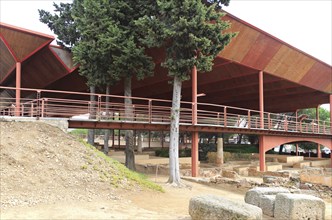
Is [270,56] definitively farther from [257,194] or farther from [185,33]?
[257,194]

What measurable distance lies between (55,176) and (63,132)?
276 cm

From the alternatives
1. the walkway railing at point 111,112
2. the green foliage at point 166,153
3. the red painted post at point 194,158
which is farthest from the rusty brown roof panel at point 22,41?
the green foliage at point 166,153

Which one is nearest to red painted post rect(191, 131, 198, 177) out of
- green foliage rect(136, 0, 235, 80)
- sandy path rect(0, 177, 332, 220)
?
green foliage rect(136, 0, 235, 80)

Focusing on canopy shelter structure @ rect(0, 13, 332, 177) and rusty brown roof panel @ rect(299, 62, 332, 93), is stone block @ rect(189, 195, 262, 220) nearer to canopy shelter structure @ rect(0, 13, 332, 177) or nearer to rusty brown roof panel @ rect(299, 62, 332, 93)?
canopy shelter structure @ rect(0, 13, 332, 177)

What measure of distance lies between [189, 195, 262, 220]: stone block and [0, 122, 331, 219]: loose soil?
104 centimetres

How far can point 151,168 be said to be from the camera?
66.2 feet

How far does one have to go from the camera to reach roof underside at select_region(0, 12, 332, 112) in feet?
62.2

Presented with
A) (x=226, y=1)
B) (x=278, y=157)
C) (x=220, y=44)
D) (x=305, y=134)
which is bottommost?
(x=278, y=157)

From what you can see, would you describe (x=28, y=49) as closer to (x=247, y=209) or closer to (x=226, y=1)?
(x=226, y=1)

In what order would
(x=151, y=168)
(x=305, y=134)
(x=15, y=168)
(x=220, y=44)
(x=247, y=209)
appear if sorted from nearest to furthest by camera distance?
(x=247, y=209)
(x=15, y=168)
(x=220, y=44)
(x=151, y=168)
(x=305, y=134)

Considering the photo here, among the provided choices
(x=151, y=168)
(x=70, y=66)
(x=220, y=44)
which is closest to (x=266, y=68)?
(x=220, y=44)

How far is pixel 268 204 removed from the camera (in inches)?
362

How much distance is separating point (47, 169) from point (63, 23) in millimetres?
14134

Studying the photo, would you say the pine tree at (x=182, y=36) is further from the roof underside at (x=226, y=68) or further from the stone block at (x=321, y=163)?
the stone block at (x=321, y=163)
